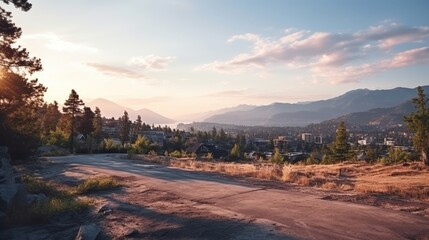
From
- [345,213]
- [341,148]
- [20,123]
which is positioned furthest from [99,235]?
[341,148]

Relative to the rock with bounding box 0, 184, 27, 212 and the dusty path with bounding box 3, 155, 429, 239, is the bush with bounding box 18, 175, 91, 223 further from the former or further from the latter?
the dusty path with bounding box 3, 155, 429, 239

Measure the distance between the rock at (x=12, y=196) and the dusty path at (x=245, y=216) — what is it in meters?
2.60

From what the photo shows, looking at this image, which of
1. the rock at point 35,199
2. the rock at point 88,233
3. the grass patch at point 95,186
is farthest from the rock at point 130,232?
the grass patch at point 95,186

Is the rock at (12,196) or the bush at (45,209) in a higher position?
the rock at (12,196)

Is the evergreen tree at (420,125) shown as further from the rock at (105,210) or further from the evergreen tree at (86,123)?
the evergreen tree at (86,123)

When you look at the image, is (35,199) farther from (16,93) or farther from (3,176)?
(16,93)

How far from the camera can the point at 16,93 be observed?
24.7 m

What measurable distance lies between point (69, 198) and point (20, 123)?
46.6ft

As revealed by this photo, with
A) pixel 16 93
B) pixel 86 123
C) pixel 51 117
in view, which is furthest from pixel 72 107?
pixel 16 93

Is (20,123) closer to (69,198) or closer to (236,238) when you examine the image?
(69,198)

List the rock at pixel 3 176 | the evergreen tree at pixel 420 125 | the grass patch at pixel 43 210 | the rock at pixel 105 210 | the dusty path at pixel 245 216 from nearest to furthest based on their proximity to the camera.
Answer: the dusty path at pixel 245 216, the grass patch at pixel 43 210, the rock at pixel 105 210, the rock at pixel 3 176, the evergreen tree at pixel 420 125

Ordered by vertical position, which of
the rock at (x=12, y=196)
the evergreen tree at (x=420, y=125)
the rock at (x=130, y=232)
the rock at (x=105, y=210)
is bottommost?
the rock at (x=130, y=232)

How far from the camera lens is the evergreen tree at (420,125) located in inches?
1475

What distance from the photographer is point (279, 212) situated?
11594 millimetres
